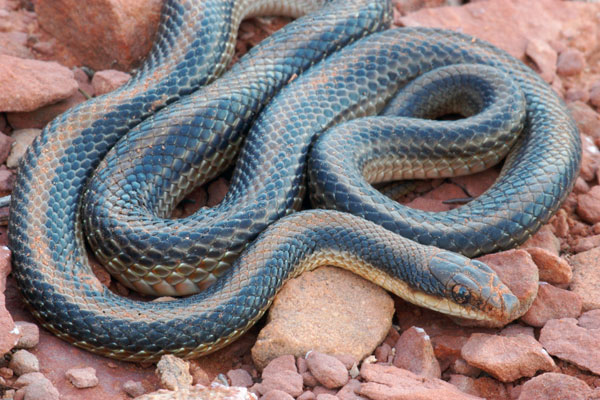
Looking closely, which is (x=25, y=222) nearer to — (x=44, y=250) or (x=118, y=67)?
(x=44, y=250)

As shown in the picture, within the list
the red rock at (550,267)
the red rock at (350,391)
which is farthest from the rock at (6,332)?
the red rock at (550,267)

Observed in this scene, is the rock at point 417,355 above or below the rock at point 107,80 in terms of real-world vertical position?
below

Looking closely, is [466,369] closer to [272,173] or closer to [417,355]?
[417,355]

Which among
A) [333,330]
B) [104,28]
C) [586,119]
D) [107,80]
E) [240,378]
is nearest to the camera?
[240,378]

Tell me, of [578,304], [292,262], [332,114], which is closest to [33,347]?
[292,262]

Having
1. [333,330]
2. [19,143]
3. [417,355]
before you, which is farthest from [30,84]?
[417,355]

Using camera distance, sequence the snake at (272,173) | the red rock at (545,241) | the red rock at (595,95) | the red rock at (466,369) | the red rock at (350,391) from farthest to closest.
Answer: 1. the red rock at (595,95)
2. the red rock at (545,241)
3. the snake at (272,173)
4. the red rock at (466,369)
5. the red rock at (350,391)

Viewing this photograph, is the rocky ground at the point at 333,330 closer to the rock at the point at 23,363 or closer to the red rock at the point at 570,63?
the rock at the point at 23,363
